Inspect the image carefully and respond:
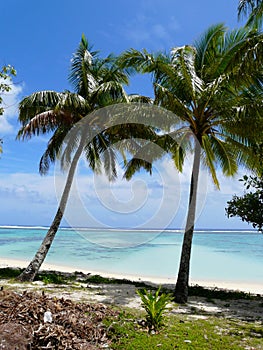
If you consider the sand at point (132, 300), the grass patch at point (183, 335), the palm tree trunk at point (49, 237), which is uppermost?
the palm tree trunk at point (49, 237)

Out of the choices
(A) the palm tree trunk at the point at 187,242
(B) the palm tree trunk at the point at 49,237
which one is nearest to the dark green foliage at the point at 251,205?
(A) the palm tree trunk at the point at 187,242

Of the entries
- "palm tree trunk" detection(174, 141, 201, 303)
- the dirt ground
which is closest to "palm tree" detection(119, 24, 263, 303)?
"palm tree trunk" detection(174, 141, 201, 303)

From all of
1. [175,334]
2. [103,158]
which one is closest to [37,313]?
[175,334]

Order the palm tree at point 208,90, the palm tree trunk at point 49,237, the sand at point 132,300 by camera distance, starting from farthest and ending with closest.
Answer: the palm tree trunk at point 49,237 < the palm tree at point 208,90 < the sand at point 132,300

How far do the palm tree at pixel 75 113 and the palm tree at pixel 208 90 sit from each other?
226 centimetres

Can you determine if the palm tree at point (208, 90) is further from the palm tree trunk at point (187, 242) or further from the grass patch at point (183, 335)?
the grass patch at point (183, 335)

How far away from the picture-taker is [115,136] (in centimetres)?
1341

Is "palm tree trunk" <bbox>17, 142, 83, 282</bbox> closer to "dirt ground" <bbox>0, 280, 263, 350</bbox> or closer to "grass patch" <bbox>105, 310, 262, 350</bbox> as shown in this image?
"dirt ground" <bbox>0, 280, 263, 350</bbox>

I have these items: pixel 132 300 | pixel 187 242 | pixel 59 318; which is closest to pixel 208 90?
pixel 187 242

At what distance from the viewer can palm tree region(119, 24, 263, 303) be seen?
877 cm

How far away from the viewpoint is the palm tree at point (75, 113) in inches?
451

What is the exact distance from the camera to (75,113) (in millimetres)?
12047

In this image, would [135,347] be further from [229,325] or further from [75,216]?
[75,216]

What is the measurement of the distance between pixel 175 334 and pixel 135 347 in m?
1.03
